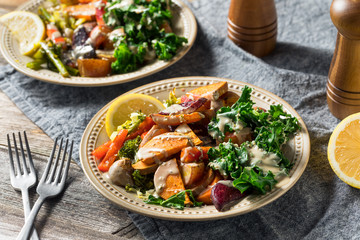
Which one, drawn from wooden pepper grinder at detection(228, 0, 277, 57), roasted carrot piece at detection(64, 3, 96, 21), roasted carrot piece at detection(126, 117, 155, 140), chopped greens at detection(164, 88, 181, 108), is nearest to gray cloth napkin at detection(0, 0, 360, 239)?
wooden pepper grinder at detection(228, 0, 277, 57)

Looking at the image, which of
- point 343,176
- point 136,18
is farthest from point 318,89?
point 136,18

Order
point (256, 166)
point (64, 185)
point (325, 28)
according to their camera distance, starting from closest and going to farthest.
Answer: point (256, 166) → point (64, 185) → point (325, 28)

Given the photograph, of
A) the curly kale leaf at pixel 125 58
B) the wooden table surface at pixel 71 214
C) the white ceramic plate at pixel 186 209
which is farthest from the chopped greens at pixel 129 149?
the curly kale leaf at pixel 125 58

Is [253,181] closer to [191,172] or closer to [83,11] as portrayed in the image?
[191,172]

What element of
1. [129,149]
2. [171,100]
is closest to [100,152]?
[129,149]

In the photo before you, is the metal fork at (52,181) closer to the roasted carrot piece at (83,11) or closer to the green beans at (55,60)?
the green beans at (55,60)

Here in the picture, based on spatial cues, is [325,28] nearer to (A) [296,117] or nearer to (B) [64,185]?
(A) [296,117]
